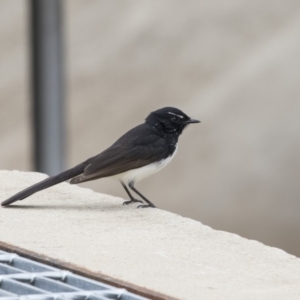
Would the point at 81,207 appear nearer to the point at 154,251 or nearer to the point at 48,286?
the point at 154,251

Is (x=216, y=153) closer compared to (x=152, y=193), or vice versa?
(x=152, y=193)

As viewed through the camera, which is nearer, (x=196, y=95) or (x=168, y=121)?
(x=168, y=121)

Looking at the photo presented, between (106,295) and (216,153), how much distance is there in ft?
64.1

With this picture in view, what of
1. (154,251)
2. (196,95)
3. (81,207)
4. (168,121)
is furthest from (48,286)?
(196,95)

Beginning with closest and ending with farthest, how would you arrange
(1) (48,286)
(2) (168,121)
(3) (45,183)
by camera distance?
(1) (48,286)
(3) (45,183)
(2) (168,121)

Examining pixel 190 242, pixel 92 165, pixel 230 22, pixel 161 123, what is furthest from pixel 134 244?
pixel 230 22

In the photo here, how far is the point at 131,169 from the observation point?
6.56m

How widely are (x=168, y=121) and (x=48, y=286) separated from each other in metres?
3.68

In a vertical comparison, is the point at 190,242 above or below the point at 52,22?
below

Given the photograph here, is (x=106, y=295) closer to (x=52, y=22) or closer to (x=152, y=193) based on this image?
(x=52, y=22)

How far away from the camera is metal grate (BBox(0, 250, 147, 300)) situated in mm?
3387

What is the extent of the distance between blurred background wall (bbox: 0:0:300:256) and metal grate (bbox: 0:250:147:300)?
11771 mm

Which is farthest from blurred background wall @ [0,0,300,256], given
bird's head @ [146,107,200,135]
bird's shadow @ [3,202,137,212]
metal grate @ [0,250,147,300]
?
metal grate @ [0,250,147,300]

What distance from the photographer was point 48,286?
140 inches
